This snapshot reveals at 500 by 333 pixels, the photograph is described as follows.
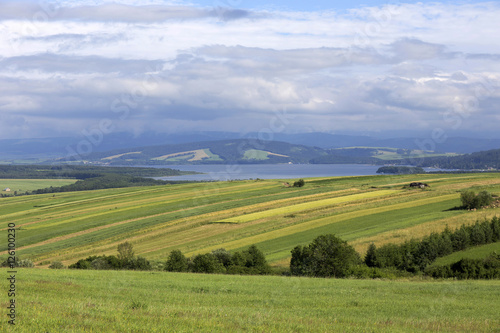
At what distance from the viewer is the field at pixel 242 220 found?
51.4 m

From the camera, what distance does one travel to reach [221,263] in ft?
123

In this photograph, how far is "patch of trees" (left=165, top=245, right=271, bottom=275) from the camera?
118 ft

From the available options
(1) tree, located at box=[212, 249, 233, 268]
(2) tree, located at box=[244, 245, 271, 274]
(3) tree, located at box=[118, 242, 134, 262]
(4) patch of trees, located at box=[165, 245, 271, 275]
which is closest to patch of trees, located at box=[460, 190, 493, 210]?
(2) tree, located at box=[244, 245, 271, 274]

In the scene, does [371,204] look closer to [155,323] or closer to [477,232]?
[477,232]

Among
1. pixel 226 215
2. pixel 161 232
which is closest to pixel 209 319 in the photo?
pixel 161 232

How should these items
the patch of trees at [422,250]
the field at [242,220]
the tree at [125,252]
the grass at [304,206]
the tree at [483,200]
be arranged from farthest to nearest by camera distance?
the grass at [304,206], the tree at [483,200], the field at [242,220], the tree at [125,252], the patch of trees at [422,250]

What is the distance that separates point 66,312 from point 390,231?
4310 centimetres

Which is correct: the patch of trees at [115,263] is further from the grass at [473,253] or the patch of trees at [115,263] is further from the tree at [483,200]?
the tree at [483,200]

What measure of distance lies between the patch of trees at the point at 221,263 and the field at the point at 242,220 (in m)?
3.29

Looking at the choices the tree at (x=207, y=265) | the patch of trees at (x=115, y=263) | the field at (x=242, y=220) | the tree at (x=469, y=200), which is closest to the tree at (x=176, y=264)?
the tree at (x=207, y=265)

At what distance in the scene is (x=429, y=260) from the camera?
3928 centimetres

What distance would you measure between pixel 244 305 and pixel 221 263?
19768mm

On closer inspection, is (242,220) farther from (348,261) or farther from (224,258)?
(348,261)

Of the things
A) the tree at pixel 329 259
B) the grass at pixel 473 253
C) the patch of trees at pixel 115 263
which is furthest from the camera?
the grass at pixel 473 253
